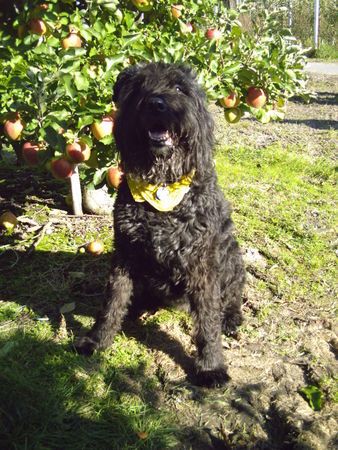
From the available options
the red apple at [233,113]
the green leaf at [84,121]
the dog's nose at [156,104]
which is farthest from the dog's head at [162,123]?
the red apple at [233,113]

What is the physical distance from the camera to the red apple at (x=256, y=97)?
3.58 m

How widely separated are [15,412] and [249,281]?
232 centimetres

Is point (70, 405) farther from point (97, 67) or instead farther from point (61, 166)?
point (97, 67)

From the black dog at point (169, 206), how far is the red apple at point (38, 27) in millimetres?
778

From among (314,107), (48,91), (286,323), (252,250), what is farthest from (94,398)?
(314,107)

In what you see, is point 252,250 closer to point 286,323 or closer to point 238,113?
point 286,323

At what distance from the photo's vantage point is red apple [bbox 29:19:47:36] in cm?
315

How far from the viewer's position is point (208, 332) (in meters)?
2.91

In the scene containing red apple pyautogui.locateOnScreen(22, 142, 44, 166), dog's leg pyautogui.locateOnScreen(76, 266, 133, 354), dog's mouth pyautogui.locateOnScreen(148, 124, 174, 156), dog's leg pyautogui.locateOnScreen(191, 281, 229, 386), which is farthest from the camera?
red apple pyautogui.locateOnScreen(22, 142, 44, 166)

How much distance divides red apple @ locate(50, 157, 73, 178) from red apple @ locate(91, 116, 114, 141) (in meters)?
0.31

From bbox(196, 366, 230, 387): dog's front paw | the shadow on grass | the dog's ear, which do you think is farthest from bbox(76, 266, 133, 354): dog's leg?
the dog's ear

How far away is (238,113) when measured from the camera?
12.3 feet

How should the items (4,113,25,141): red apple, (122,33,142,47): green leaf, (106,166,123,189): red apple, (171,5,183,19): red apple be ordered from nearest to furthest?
(4,113,25,141): red apple < (122,33,142,47): green leaf < (106,166,123,189): red apple < (171,5,183,19): red apple

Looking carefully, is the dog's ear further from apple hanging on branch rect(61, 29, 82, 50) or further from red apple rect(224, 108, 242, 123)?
red apple rect(224, 108, 242, 123)
